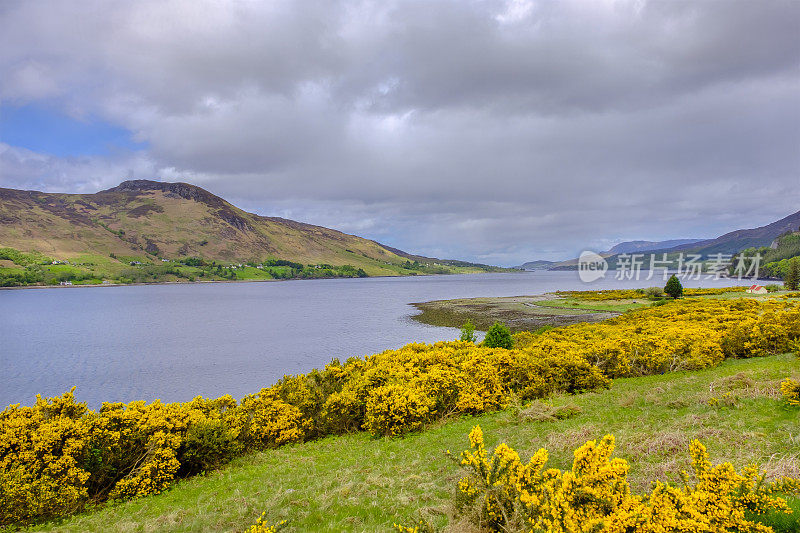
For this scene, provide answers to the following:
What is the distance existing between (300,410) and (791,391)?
15.4m

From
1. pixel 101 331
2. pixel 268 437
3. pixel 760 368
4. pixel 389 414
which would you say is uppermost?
pixel 760 368

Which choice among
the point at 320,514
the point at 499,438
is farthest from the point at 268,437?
the point at 499,438

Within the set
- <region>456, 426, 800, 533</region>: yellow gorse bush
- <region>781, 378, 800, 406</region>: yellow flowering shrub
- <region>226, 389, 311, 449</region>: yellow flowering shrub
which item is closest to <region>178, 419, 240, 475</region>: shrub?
<region>226, 389, 311, 449</region>: yellow flowering shrub

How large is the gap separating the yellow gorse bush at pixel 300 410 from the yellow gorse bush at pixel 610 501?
778 cm

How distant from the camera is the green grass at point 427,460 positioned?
8.10 metres

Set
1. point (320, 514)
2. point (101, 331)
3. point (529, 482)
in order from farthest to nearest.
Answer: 1. point (101, 331)
2. point (320, 514)
3. point (529, 482)

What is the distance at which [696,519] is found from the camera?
15.2ft

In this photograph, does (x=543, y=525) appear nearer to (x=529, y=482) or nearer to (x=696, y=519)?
(x=529, y=482)

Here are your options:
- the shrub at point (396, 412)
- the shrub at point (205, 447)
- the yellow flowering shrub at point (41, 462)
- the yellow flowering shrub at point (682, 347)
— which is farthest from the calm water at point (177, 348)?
the yellow flowering shrub at point (682, 347)

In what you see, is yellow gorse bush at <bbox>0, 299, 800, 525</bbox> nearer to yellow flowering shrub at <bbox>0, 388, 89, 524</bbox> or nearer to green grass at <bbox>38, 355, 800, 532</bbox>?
yellow flowering shrub at <bbox>0, 388, 89, 524</bbox>

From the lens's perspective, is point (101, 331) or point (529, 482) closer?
point (529, 482)

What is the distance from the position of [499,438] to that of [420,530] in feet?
18.0

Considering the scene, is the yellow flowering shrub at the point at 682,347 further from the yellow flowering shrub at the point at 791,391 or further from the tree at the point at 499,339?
the yellow flowering shrub at the point at 791,391

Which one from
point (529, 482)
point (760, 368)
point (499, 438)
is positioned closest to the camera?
point (529, 482)
